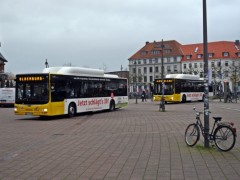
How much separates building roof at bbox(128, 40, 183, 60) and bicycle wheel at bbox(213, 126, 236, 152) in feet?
407

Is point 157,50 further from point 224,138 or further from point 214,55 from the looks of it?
point 224,138

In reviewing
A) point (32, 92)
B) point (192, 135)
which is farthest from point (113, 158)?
point (32, 92)

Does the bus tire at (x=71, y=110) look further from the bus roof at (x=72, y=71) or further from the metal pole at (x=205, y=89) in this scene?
the metal pole at (x=205, y=89)

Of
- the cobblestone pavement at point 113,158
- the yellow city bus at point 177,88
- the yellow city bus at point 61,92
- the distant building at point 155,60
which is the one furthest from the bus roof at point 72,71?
the distant building at point 155,60

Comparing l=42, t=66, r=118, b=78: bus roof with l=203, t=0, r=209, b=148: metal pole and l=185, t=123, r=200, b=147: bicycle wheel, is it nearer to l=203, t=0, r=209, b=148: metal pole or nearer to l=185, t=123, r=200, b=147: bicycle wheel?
l=185, t=123, r=200, b=147: bicycle wheel

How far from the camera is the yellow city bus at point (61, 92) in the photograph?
2184 cm

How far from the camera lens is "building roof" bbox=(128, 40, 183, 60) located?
441 feet

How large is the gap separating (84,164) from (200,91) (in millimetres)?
43018

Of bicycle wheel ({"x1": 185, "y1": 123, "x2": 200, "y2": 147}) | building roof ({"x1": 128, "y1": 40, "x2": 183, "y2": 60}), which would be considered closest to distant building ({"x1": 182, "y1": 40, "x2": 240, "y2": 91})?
building roof ({"x1": 128, "y1": 40, "x2": 183, "y2": 60})

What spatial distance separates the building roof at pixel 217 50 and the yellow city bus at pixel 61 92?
3943 inches

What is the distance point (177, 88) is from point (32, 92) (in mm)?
24433

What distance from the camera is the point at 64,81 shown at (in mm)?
23531

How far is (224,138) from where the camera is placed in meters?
10.1

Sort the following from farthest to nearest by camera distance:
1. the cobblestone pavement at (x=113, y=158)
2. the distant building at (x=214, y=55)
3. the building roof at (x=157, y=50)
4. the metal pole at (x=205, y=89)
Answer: the building roof at (x=157, y=50), the distant building at (x=214, y=55), the metal pole at (x=205, y=89), the cobblestone pavement at (x=113, y=158)
